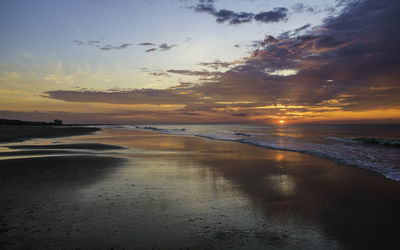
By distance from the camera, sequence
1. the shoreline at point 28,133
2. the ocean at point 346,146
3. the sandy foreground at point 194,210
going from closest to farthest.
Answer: the sandy foreground at point 194,210, the ocean at point 346,146, the shoreline at point 28,133

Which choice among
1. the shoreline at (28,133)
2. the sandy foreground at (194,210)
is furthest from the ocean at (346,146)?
the shoreline at (28,133)

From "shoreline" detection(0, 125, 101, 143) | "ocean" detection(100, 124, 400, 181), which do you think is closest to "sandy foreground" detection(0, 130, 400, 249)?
"ocean" detection(100, 124, 400, 181)

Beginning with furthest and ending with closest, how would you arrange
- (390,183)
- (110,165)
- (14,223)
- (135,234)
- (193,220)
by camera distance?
1. (110,165)
2. (390,183)
3. (193,220)
4. (14,223)
5. (135,234)

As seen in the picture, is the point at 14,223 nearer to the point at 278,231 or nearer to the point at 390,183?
the point at 278,231

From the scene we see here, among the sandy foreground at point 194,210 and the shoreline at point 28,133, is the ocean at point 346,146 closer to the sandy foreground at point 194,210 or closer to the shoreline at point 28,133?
the sandy foreground at point 194,210

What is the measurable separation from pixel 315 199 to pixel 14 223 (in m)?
8.32

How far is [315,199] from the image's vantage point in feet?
25.2

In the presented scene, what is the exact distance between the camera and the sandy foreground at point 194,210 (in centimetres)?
478

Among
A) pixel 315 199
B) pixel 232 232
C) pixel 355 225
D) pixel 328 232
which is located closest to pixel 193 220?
pixel 232 232

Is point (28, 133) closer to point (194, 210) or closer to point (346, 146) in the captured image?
point (194, 210)

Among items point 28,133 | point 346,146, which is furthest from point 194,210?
point 28,133

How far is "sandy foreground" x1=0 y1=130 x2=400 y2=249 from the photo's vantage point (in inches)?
188

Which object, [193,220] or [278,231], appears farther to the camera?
[193,220]

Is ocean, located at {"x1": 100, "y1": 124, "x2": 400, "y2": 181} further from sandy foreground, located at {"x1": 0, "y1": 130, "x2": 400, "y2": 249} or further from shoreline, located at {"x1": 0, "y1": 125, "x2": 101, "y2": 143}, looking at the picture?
shoreline, located at {"x1": 0, "y1": 125, "x2": 101, "y2": 143}
